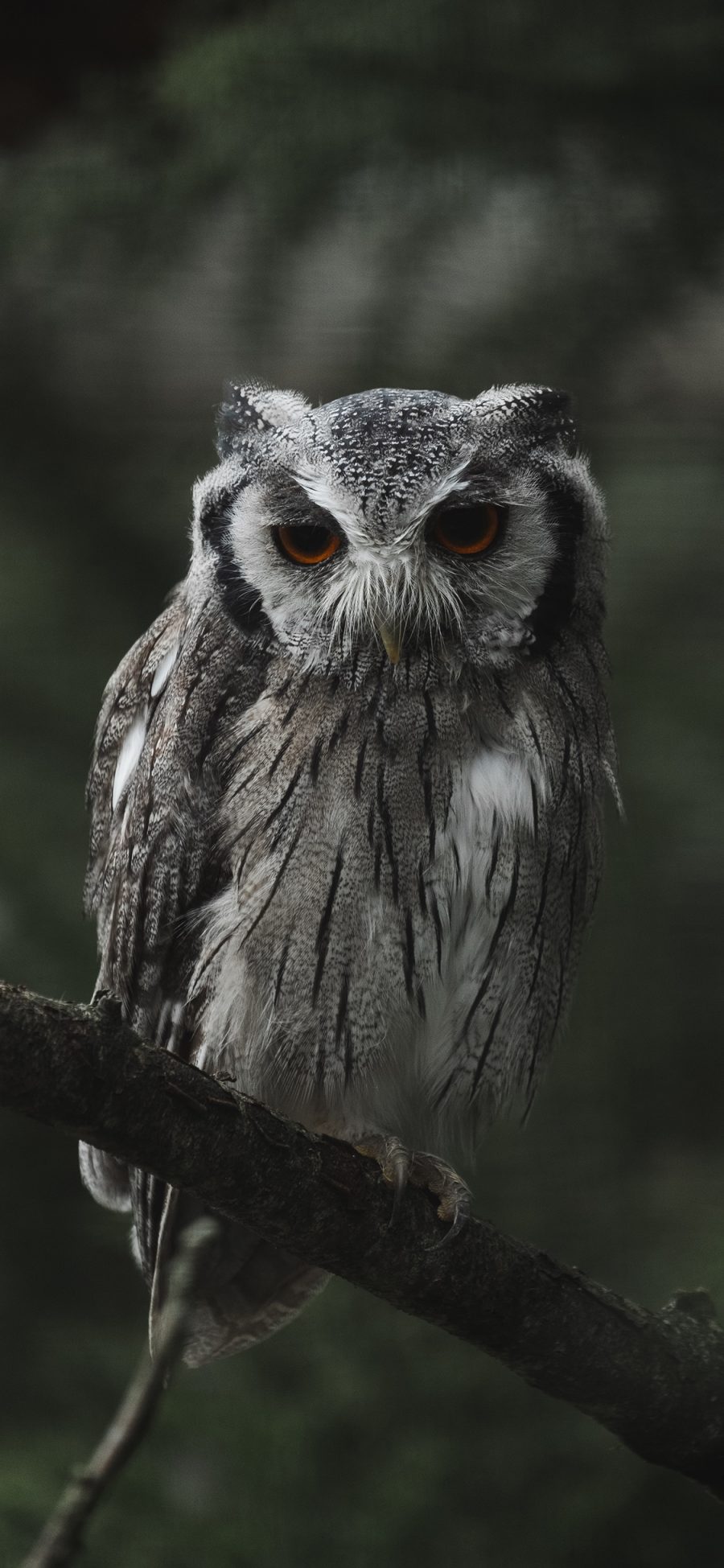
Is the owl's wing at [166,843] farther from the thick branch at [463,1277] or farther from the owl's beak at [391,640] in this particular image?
the thick branch at [463,1277]

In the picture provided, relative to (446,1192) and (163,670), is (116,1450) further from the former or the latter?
(163,670)

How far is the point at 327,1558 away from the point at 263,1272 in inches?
15.0

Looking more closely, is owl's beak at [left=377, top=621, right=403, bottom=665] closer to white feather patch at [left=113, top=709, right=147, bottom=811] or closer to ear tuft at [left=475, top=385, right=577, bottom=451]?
ear tuft at [left=475, top=385, right=577, bottom=451]

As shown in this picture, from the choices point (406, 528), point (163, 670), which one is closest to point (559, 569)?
point (406, 528)

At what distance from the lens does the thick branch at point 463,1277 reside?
1203 millimetres

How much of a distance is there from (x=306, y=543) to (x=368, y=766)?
255 mm

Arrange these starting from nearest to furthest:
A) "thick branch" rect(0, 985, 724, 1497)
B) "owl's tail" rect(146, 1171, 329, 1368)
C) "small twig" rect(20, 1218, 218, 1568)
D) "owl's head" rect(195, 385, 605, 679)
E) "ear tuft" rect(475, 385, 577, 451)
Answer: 1. "small twig" rect(20, 1218, 218, 1568)
2. "thick branch" rect(0, 985, 724, 1497)
3. "owl's head" rect(195, 385, 605, 679)
4. "ear tuft" rect(475, 385, 577, 451)
5. "owl's tail" rect(146, 1171, 329, 1368)

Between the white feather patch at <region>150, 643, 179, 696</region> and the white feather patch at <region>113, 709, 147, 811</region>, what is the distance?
1.5 inches

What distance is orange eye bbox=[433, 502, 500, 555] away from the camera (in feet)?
5.35

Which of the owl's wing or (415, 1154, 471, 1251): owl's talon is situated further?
the owl's wing

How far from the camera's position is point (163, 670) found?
5.96ft

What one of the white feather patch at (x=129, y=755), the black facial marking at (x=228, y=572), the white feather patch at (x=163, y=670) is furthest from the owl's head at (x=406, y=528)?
the white feather patch at (x=129, y=755)

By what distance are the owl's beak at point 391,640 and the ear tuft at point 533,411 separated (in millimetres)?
270

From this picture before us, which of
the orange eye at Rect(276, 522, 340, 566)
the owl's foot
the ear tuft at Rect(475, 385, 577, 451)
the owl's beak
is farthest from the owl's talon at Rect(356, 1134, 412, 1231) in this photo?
the ear tuft at Rect(475, 385, 577, 451)
